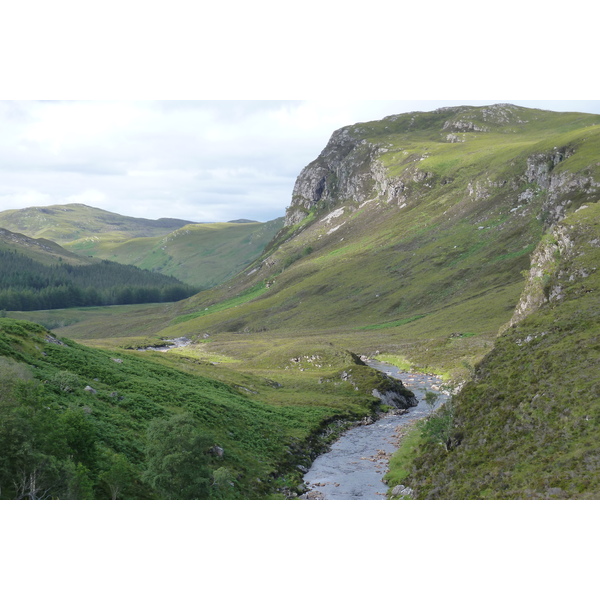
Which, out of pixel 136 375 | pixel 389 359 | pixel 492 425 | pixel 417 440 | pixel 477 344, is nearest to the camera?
pixel 492 425

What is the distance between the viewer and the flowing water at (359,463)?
47.7m

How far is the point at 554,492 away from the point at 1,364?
36.2m

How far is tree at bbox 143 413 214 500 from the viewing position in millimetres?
33312

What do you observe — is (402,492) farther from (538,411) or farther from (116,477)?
(116,477)

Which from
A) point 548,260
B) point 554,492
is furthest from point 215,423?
point 548,260

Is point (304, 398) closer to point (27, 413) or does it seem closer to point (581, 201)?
point (27, 413)

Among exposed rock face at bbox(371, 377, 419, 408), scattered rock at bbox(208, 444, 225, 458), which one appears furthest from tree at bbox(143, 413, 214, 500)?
exposed rock face at bbox(371, 377, 419, 408)

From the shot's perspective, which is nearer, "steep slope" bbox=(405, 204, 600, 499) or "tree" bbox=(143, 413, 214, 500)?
"steep slope" bbox=(405, 204, 600, 499)

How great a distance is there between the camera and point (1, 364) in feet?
114

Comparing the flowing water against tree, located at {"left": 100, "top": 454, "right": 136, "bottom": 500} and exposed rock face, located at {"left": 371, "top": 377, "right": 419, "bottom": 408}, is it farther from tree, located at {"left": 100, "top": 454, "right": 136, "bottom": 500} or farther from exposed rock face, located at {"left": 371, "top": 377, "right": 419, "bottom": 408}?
tree, located at {"left": 100, "top": 454, "right": 136, "bottom": 500}

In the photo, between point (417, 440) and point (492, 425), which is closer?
point (492, 425)

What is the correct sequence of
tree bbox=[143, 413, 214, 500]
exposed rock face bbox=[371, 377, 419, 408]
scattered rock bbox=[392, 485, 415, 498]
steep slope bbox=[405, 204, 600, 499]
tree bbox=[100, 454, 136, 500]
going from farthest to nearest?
exposed rock face bbox=[371, 377, 419, 408]
scattered rock bbox=[392, 485, 415, 498]
tree bbox=[143, 413, 214, 500]
tree bbox=[100, 454, 136, 500]
steep slope bbox=[405, 204, 600, 499]

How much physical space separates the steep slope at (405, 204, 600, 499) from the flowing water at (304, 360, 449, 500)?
5.20m

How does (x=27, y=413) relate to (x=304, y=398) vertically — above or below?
above
